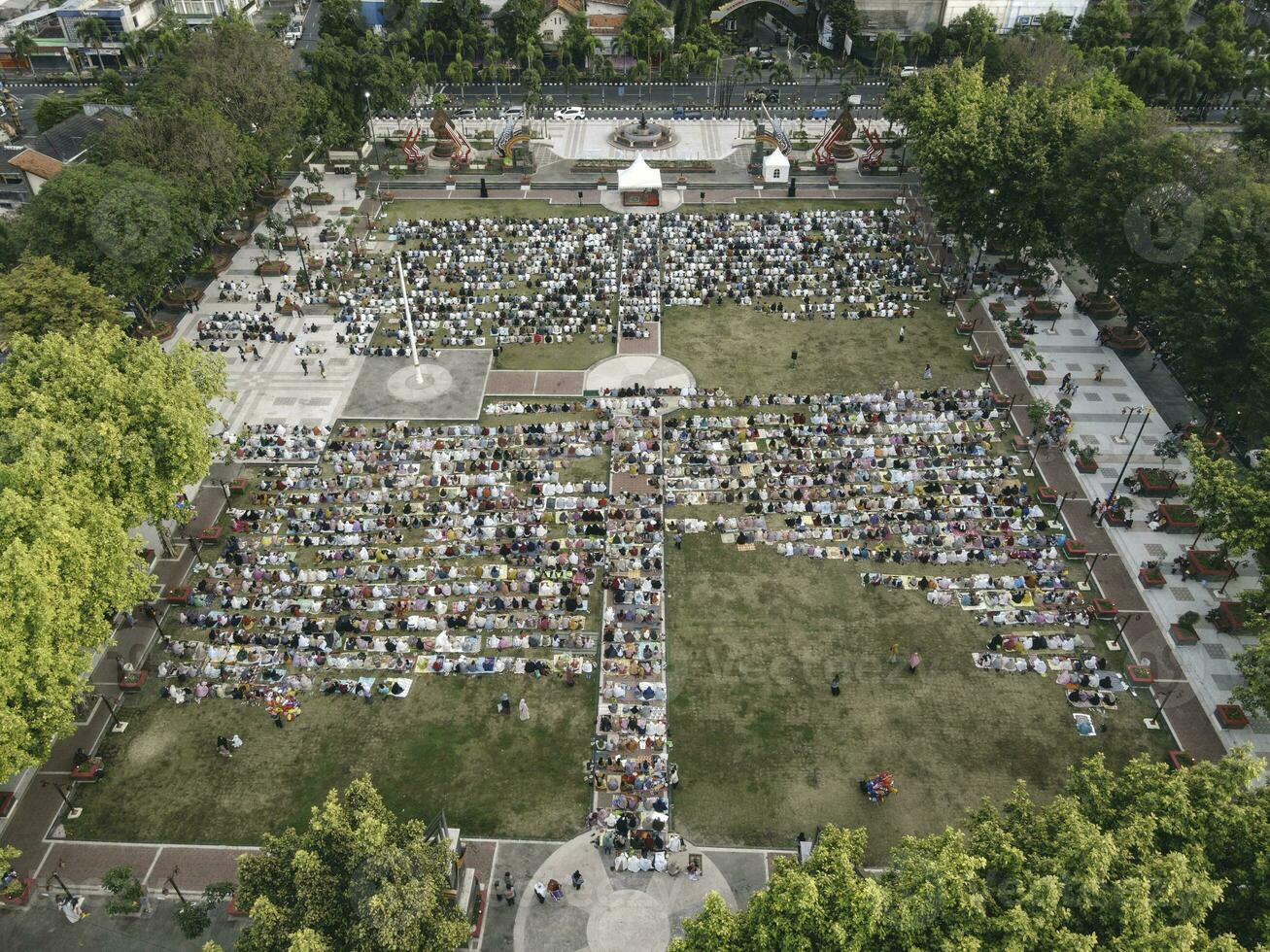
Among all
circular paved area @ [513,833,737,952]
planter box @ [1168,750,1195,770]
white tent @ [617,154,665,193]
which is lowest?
circular paved area @ [513,833,737,952]

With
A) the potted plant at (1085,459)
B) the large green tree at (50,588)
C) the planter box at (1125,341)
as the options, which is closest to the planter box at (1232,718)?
the potted plant at (1085,459)

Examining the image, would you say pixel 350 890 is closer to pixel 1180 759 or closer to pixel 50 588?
pixel 50 588

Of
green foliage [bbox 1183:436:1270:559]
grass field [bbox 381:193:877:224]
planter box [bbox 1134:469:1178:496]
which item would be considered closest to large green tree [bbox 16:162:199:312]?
grass field [bbox 381:193:877:224]

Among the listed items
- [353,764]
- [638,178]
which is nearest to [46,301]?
[353,764]

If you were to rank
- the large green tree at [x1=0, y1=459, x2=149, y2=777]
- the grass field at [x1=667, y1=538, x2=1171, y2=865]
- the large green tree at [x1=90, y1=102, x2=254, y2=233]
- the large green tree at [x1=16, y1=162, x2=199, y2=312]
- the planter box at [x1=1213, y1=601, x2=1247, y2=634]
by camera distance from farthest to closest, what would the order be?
the large green tree at [x1=90, y1=102, x2=254, y2=233]
the large green tree at [x1=16, y1=162, x2=199, y2=312]
the planter box at [x1=1213, y1=601, x2=1247, y2=634]
the grass field at [x1=667, y1=538, x2=1171, y2=865]
the large green tree at [x1=0, y1=459, x2=149, y2=777]

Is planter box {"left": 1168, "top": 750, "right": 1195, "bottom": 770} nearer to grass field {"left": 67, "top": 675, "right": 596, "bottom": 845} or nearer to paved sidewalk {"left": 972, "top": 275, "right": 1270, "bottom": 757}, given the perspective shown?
paved sidewalk {"left": 972, "top": 275, "right": 1270, "bottom": 757}

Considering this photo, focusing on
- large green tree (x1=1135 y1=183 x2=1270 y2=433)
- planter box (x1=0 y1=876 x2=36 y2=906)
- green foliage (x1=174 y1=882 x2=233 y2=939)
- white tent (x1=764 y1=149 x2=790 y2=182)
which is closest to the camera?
green foliage (x1=174 y1=882 x2=233 y2=939)
